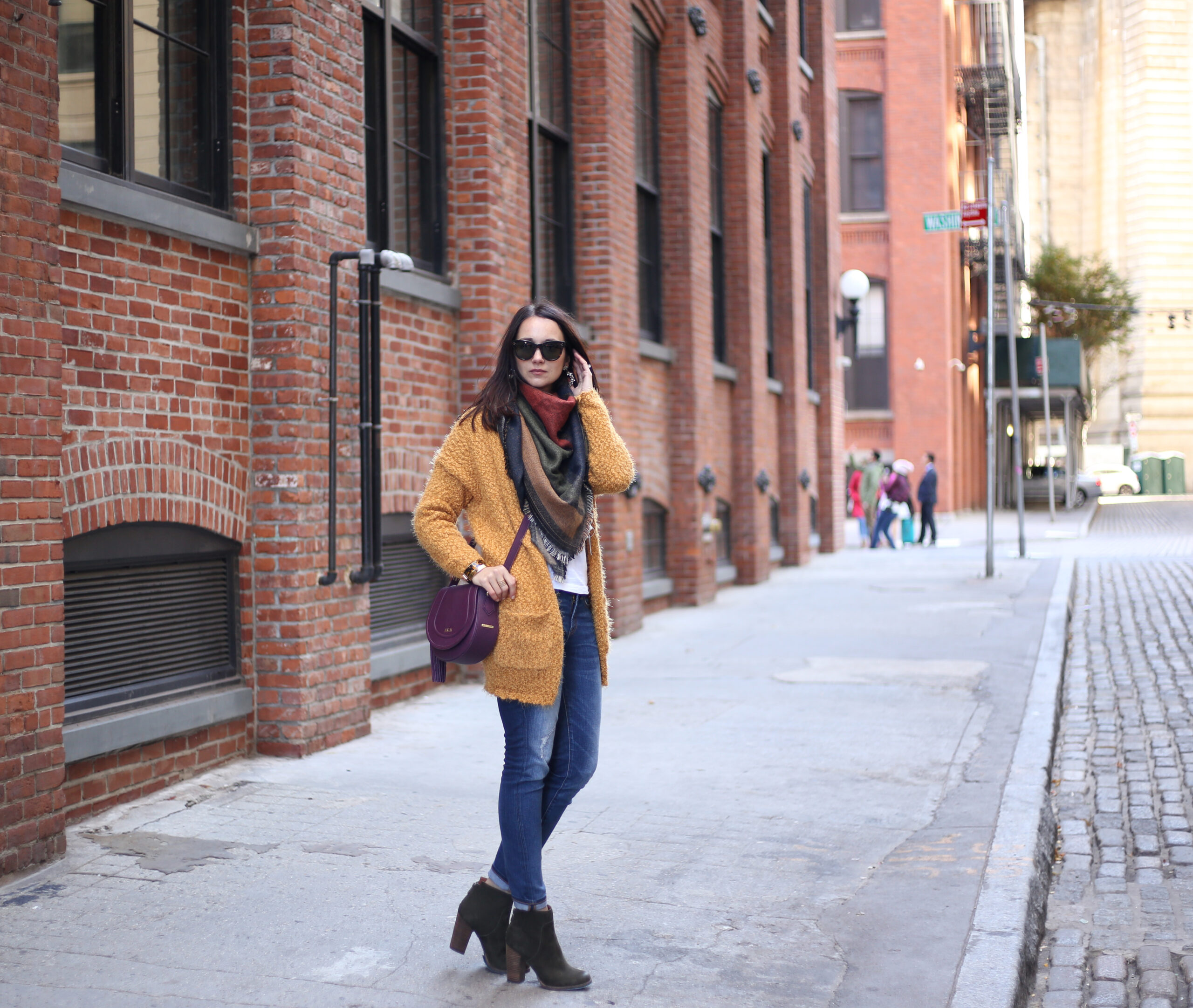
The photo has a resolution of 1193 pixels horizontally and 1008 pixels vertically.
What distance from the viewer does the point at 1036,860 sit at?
16.7ft

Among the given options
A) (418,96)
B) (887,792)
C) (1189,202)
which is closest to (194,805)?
(887,792)

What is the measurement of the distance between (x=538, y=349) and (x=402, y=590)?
5.12 metres

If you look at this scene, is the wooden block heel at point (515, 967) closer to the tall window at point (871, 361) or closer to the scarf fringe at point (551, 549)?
the scarf fringe at point (551, 549)

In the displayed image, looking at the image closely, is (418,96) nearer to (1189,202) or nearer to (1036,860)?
(1036,860)

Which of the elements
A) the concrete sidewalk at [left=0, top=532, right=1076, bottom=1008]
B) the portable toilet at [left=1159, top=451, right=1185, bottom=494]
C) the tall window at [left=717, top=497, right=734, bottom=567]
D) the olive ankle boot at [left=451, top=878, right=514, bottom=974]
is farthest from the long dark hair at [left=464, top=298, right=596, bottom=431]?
the portable toilet at [left=1159, top=451, right=1185, bottom=494]

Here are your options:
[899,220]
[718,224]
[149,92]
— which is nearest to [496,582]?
[149,92]

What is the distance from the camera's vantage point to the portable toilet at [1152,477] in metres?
66.8

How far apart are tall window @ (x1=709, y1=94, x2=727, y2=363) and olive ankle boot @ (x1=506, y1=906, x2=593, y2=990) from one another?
44.3ft

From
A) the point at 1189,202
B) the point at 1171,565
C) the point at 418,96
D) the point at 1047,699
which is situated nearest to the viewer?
the point at 1047,699

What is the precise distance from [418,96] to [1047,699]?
5780mm

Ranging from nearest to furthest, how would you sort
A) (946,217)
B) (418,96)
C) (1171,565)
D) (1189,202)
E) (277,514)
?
(277,514), (418,96), (946,217), (1171,565), (1189,202)

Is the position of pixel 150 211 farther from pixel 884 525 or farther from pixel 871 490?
pixel 871 490

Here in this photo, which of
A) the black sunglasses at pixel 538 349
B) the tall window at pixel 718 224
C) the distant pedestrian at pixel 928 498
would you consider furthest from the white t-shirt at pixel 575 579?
the distant pedestrian at pixel 928 498

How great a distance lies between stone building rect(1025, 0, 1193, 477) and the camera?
74.8m
